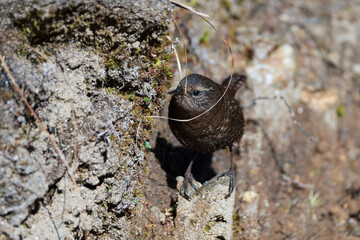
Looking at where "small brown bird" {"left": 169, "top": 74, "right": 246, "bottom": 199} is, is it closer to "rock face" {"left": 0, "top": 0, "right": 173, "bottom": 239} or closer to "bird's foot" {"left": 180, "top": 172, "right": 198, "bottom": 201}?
"bird's foot" {"left": 180, "top": 172, "right": 198, "bottom": 201}

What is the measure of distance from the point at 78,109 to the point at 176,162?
2.07 metres

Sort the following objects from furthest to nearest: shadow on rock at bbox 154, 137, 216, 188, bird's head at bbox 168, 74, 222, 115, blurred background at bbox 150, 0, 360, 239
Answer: blurred background at bbox 150, 0, 360, 239 → shadow on rock at bbox 154, 137, 216, 188 → bird's head at bbox 168, 74, 222, 115

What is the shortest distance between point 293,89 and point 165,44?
3.82 metres

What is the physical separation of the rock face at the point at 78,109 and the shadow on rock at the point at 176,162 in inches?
33.4

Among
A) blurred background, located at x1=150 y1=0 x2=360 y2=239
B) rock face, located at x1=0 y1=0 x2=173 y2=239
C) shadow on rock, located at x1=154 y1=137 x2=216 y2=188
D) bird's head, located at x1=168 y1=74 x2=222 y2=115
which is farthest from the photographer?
blurred background, located at x1=150 y1=0 x2=360 y2=239

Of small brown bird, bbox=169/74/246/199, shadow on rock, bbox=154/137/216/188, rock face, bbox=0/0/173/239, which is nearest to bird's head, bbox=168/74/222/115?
small brown bird, bbox=169/74/246/199

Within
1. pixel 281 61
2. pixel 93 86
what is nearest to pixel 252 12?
pixel 281 61

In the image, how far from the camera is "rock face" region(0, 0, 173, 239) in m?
2.79

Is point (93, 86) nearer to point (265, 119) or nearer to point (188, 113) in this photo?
point (188, 113)

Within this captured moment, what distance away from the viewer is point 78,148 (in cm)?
319

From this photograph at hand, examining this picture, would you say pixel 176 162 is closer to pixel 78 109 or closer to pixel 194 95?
pixel 194 95

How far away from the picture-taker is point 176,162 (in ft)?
16.5

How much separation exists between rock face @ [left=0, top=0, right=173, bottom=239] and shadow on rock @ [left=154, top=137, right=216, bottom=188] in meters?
0.85

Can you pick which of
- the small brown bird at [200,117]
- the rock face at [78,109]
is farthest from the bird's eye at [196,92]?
the rock face at [78,109]
